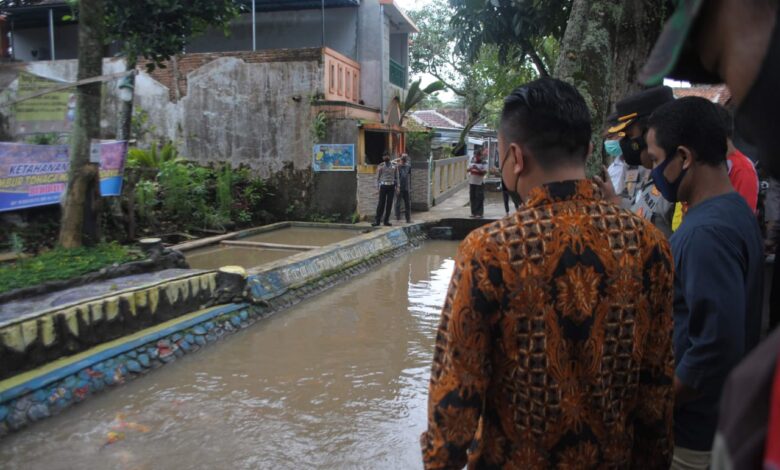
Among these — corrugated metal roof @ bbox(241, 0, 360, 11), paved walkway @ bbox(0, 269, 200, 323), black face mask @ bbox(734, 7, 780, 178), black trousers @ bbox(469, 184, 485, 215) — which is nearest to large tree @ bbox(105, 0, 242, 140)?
paved walkway @ bbox(0, 269, 200, 323)

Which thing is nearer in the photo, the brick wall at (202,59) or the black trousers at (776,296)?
the black trousers at (776,296)

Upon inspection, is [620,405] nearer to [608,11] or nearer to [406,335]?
[608,11]

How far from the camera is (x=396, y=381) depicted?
206 inches

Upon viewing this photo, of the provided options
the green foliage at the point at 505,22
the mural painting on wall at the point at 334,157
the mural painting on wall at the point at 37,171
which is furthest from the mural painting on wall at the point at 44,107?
the mural painting on wall at the point at 334,157

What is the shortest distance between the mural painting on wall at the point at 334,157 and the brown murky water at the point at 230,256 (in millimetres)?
3718

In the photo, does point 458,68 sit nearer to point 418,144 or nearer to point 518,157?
point 418,144

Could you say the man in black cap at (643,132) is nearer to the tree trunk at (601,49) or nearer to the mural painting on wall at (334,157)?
the tree trunk at (601,49)

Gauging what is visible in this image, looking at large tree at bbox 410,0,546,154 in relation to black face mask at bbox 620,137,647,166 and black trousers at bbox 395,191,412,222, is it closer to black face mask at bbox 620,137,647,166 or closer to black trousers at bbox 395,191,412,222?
black trousers at bbox 395,191,412,222

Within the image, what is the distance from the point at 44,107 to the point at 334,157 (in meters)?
7.09

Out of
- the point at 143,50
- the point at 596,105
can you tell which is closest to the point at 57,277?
the point at 143,50

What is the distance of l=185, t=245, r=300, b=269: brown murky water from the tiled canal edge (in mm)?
2158

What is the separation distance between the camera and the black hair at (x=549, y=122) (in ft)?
4.79

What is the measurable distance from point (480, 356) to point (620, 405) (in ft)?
1.36

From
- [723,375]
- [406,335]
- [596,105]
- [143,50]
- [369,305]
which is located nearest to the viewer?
[723,375]
